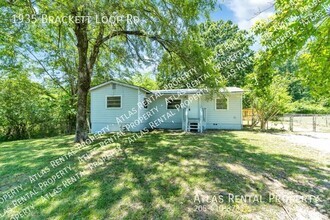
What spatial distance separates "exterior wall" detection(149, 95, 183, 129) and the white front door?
87cm

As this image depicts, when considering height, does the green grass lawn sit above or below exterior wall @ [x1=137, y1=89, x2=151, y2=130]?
below

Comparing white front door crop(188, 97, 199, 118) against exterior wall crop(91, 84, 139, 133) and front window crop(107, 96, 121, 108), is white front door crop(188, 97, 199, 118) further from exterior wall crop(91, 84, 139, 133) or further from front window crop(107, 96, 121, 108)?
front window crop(107, 96, 121, 108)

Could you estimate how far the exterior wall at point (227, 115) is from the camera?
1293 centimetres

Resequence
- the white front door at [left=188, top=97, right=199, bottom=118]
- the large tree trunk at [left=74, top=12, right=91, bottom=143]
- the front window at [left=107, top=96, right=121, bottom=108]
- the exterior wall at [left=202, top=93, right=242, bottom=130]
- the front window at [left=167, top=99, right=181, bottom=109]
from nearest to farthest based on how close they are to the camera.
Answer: the large tree trunk at [left=74, top=12, right=91, bottom=143] < the front window at [left=107, top=96, right=121, bottom=108] < the white front door at [left=188, top=97, right=199, bottom=118] < the exterior wall at [left=202, top=93, right=242, bottom=130] < the front window at [left=167, top=99, right=181, bottom=109]

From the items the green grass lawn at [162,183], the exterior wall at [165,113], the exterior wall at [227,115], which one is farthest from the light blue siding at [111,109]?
the green grass lawn at [162,183]

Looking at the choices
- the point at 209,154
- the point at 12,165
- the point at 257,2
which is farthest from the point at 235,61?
the point at 12,165

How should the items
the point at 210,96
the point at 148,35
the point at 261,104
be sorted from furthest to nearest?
the point at 261,104 → the point at 210,96 → the point at 148,35

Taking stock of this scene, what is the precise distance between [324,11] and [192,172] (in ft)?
13.1

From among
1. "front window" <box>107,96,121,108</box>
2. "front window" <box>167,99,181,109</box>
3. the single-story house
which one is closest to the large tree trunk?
the single-story house

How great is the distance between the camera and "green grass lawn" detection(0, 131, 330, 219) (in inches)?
126

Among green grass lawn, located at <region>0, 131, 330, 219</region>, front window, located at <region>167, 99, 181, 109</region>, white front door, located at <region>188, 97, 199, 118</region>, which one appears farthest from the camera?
front window, located at <region>167, 99, 181, 109</region>

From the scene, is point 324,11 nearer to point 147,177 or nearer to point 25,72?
point 147,177

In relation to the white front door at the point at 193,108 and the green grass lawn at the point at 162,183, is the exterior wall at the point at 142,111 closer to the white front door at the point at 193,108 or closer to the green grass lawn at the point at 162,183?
the white front door at the point at 193,108

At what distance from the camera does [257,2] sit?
3596 mm
